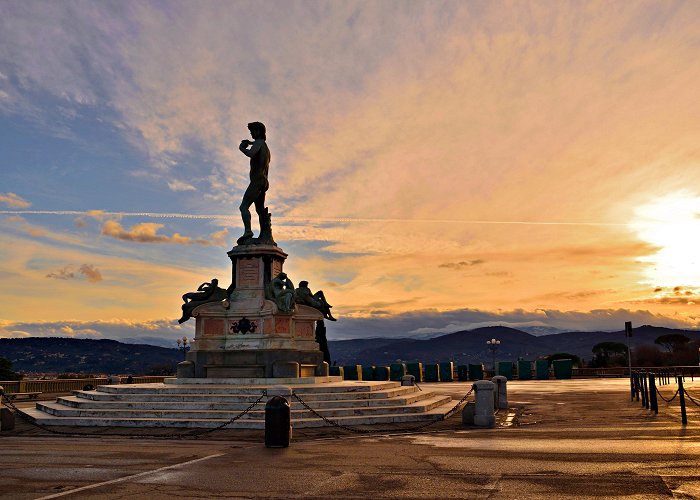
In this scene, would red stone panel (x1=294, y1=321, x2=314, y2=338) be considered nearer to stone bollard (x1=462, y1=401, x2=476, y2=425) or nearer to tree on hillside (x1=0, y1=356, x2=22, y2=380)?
stone bollard (x1=462, y1=401, x2=476, y2=425)

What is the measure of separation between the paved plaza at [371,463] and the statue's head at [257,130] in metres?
13.4

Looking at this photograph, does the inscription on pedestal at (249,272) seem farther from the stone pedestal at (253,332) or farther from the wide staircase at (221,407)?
the wide staircase at (221,407)

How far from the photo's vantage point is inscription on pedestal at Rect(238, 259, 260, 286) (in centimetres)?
2417

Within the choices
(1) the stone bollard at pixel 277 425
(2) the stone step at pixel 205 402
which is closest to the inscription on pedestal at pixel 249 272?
(2) the stone step at pixel 205 402

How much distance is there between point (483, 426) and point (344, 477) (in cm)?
814

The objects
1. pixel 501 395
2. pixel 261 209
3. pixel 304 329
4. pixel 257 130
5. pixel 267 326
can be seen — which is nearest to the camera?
pixel 267 326

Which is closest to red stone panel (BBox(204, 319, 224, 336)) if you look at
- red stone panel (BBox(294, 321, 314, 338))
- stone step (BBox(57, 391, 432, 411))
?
red stone panel (BBox(294, 321, 314, 338))

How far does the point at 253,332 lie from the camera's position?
75.6 feet

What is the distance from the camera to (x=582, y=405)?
23688 millimetres

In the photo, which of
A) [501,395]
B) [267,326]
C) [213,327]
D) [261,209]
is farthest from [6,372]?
[501,395]

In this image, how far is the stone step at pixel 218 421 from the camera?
16672 millimetres

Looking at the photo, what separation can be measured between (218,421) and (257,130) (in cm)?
1303

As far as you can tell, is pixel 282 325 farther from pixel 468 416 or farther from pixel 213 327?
pixel 468 416

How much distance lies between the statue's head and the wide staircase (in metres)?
10.3
